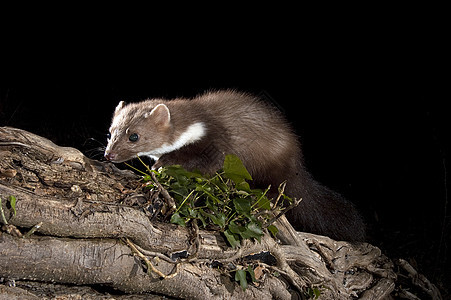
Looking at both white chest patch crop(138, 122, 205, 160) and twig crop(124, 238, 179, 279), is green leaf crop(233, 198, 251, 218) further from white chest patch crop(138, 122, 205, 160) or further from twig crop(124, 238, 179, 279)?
white chest patch crop(138, 122, 205, 160)

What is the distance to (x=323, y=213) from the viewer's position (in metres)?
3.00

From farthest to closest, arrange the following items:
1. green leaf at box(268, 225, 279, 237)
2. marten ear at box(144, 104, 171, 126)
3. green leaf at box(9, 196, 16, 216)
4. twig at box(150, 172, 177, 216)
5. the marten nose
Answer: marten ear at box(144, 104, 171, 126) < the marten nose < green leaf at box(268, 225, 279, 237) < twig at box(150, 172, 177, 216) < green leaf at box(9, 196, 16, 216)

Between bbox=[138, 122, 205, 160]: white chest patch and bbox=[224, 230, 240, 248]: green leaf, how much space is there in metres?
0.78

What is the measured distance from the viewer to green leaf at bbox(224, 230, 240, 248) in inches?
87.0

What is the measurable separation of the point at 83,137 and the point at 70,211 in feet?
8.66

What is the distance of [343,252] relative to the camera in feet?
9.73

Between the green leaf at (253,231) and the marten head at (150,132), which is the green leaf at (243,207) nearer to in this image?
the green leaf at (253,231)

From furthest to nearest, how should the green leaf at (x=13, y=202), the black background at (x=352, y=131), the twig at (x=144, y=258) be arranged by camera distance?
the black background at (x=352, y=131)
the twig at (x=144, y=258)
the green leaf at (x=13, y=202)

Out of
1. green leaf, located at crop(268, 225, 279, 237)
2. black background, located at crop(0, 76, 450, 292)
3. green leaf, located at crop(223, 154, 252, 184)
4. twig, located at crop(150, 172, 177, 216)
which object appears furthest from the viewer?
black background, located at crop(0, 76, 450, 292)

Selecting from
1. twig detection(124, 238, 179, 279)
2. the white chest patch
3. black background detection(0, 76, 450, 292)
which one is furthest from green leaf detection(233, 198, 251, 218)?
black background detection(0, 76, 450, 292)

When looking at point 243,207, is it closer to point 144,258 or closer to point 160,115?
point 144,258

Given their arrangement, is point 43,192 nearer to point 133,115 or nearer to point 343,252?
point 133,115

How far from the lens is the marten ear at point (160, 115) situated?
2.88 m

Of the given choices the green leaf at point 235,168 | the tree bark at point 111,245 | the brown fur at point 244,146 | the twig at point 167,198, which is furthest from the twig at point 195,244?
the brown fur at point 244,146
